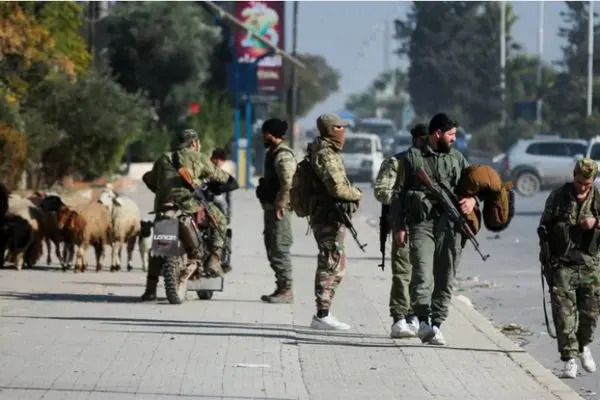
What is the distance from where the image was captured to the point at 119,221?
21.7m

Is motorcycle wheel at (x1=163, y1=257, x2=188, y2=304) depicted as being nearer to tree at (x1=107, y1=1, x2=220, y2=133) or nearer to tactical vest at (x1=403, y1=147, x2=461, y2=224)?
tactical vest at (x1=403, y1=147, x2=461, y2=224)

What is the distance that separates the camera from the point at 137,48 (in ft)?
192

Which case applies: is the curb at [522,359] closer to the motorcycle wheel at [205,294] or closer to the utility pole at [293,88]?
the motorcycle wheel at [205,294]

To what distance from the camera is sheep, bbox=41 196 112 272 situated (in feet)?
70.5

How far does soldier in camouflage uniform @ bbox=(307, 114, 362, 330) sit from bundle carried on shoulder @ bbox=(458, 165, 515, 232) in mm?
1413

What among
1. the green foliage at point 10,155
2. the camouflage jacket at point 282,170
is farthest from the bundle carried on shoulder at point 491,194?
the green foliage at point 10,155

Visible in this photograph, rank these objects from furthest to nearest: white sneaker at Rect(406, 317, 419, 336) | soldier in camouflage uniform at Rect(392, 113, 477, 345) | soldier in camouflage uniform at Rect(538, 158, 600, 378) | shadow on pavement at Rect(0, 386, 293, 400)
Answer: white sneaker at Rect(406, 317, 419, 336) → soldier in camouflage uniform at Rect(392, 113, 477, 345) → soldier in camouflage uniform at Rect(538, 158, 600, 378) → shadow on pavement at Rect(0, 386, 293, 400)

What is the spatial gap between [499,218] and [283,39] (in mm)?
50056

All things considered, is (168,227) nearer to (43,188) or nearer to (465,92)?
(43,188)

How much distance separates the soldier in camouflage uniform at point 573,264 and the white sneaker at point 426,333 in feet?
4.03

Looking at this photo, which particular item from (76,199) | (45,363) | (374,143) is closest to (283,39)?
(374,143)

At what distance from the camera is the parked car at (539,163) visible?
52312mm

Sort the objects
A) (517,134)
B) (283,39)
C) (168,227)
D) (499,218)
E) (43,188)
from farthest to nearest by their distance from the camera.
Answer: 1. (517,134)
2. (283,39)
3. (43,188)
4. (168,227)
5. (499,218)

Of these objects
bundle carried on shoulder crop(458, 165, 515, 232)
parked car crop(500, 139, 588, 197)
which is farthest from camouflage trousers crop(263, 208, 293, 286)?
parked car crop(500, 139, 588, 197)
